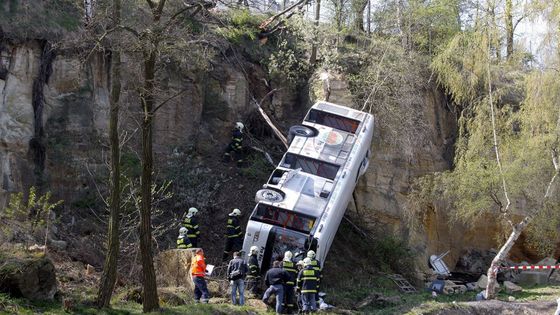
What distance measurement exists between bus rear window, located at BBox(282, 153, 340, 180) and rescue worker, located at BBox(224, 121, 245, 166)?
315cm

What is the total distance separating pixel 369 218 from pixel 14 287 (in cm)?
1373

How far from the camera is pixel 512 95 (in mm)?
25172

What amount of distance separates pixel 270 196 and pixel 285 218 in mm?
696

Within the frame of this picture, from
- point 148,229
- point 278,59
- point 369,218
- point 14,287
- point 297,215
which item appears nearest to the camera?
point 14,287

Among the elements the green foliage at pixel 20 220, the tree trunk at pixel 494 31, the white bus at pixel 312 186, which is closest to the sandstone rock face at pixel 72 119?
the green foliage at pixel 20 220

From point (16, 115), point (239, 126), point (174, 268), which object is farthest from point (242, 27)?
point (174, 268)

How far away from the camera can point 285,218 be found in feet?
60.0

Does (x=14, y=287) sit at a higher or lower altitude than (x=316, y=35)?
lower

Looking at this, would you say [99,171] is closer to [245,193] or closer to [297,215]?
[245,193]

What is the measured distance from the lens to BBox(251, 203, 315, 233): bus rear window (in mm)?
18203

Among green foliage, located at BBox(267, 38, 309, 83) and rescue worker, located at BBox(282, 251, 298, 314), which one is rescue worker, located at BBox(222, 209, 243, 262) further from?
green foliage, located at BBox(267, 38, 309, 83)

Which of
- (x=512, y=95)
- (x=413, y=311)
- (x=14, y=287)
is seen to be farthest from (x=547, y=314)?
(x=14, y=287)

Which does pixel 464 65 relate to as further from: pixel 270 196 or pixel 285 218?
pixel 285 218

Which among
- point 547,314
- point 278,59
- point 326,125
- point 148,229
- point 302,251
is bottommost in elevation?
point 547,314
